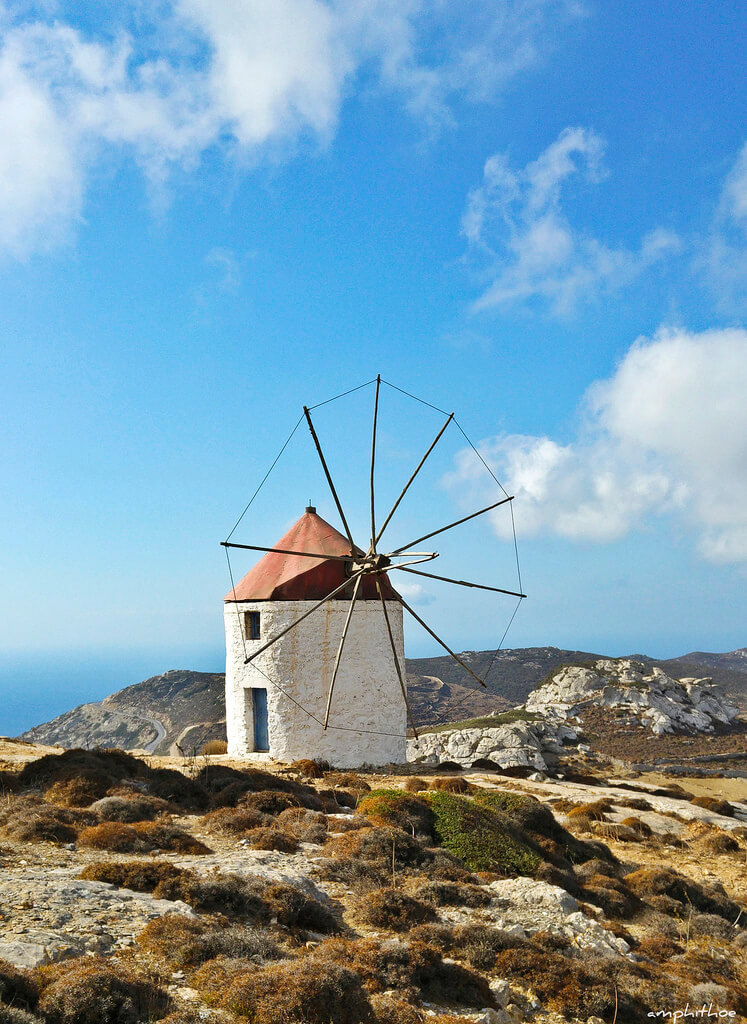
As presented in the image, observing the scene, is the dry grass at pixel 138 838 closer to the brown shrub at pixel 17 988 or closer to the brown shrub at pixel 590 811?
the brown shrub at pixel 17 988

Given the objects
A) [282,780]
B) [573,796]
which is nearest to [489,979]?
[282,780]

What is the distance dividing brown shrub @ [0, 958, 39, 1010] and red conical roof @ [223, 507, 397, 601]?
17815 millimetres

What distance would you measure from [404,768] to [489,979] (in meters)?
16.6

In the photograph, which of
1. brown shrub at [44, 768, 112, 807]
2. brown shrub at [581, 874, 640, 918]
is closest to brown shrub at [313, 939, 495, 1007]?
brown shrub at [581, 874, 640, 918]

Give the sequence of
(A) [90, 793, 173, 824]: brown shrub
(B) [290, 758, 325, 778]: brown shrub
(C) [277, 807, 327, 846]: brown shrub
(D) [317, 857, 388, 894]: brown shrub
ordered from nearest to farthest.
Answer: (D) [317, 857, 388, 894]: brown shrub → (A) [90, 793, 173, 824]: brown shrub → (C) [277, 807, 327, 846]: brown shrub → (B) [290, 758, 325, 778]: brown shrub

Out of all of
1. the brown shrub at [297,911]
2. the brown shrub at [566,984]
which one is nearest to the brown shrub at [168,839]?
the brown shrub at [297,911]

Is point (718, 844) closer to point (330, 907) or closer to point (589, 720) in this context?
point (330, 907)

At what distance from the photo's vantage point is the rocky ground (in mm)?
6887

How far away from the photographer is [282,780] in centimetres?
1856

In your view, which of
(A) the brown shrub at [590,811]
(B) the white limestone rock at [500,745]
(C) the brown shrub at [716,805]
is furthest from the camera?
(B) the white limestone rock at [500,745]

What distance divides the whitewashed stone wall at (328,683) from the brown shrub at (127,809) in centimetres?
985

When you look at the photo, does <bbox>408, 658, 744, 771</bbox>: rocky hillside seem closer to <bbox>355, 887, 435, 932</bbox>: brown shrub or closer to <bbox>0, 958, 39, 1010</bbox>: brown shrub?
<bbox>355, 887, 435, 932</bbox>: brown shrub

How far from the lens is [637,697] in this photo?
152 feet

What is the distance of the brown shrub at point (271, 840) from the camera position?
12398 mm
